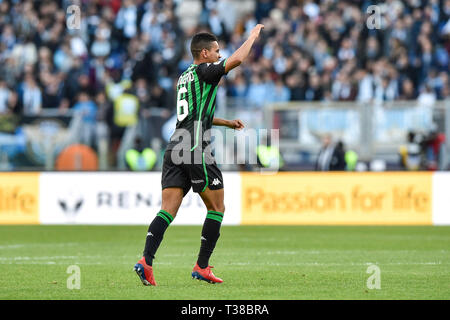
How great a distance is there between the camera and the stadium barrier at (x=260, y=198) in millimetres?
18188

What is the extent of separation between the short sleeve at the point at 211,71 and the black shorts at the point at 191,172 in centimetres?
70

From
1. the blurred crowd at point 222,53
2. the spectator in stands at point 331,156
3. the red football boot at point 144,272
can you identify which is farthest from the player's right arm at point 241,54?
the blurred crowd at point 222,53

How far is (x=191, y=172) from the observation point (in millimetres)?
9133

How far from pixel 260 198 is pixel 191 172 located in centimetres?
930

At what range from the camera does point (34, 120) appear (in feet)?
65.1

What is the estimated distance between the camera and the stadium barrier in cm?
1819

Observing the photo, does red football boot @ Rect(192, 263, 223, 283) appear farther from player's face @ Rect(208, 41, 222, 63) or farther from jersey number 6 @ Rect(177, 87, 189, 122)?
player's face @ Rect(208, 41, 222, 63)

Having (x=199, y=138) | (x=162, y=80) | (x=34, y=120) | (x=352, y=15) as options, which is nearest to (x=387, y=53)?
(x=352, y=15)

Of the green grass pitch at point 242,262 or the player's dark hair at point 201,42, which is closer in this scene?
the green grass pitch at point 242,262

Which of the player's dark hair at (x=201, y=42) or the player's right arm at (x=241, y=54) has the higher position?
the player's dark hair at (x=201, y=42)

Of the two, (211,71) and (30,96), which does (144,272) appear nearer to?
(211,71)

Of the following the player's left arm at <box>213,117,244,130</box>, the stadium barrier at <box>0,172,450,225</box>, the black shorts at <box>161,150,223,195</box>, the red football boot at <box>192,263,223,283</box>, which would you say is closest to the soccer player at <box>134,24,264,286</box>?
the black shorts at <box>161,150,223,195</box>

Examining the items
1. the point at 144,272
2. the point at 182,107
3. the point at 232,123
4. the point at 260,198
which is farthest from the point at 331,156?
the point at 144,272

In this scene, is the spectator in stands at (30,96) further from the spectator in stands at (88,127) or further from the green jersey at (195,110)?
the green jersey at (195,110)
